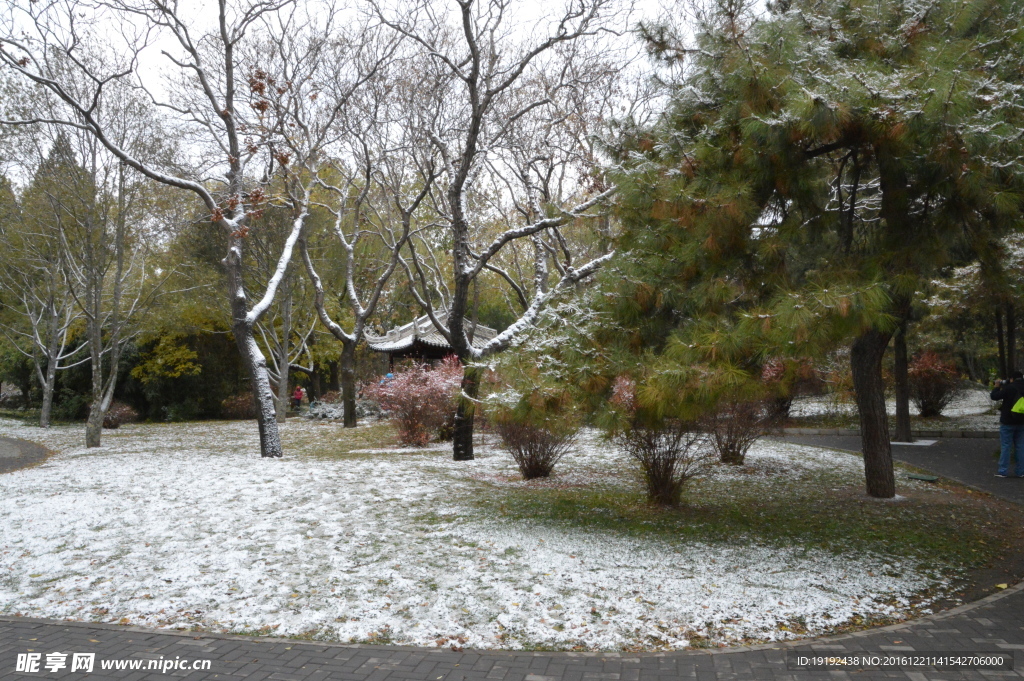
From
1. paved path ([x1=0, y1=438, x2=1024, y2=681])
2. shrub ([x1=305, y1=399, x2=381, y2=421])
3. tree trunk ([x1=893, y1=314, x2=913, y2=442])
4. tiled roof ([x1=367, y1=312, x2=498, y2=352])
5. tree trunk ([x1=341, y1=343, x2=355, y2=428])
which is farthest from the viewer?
tiled roof ([x1=367, y1=312, x2=498, y2=352])

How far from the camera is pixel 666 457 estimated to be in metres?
8.12

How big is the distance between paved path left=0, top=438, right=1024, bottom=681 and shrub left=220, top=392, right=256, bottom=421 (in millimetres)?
26015

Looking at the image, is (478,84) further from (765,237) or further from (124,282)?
(124,282)

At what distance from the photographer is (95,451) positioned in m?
15.1

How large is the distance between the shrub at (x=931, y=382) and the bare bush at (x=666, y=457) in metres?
15.0

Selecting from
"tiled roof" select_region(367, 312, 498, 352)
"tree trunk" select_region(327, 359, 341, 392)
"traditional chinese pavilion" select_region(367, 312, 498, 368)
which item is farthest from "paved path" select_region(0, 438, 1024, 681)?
"tree trunk" select_region(327, 359, 341, 392)

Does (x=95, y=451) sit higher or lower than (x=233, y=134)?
lower

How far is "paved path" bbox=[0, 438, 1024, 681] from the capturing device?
3943 mm

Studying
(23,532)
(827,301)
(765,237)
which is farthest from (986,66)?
(23,532)

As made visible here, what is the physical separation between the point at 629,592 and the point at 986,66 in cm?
537

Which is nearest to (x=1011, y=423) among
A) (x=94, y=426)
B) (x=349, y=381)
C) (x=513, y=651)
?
(x=513, y=651)

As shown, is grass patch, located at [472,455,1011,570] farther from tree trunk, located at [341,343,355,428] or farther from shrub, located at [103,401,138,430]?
shrub, located at [103,401,138,430]

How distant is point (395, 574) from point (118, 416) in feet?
77.1

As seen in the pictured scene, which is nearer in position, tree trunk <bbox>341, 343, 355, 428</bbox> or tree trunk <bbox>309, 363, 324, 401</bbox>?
tree trunk <bbox>341, 343, 355, 428</bbox>
